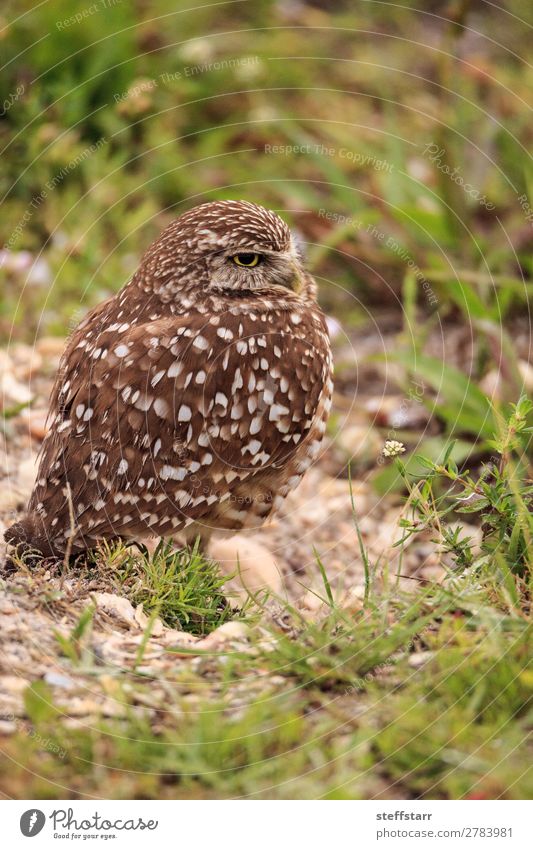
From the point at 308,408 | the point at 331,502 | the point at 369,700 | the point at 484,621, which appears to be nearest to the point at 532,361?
the point at 331,502

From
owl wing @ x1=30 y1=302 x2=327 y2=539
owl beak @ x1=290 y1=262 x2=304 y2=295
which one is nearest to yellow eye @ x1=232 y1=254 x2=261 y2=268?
owl beak @ x1=290 y1=262 x2=304 y2=295

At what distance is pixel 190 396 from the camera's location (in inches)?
146

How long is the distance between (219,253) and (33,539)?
4.50 ft

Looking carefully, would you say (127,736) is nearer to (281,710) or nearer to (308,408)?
(281,710)

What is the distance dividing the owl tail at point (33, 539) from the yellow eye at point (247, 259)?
1.32 meters

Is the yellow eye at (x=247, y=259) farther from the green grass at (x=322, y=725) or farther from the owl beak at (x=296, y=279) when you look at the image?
the green grass at (x=322, y=725)

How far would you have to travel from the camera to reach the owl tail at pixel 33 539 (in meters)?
3.69

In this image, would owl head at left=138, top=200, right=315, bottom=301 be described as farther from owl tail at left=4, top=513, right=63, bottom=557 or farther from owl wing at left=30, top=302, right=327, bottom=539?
owl tail at left=4, top=513, right=63, bottom=557

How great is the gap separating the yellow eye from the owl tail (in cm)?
132

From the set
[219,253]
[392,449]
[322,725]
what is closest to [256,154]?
[219,253]

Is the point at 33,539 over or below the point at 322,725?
over

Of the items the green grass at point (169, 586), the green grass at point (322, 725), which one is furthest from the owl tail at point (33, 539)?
the green grass at point (322, 725)

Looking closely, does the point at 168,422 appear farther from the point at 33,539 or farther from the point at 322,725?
the point at 322,725

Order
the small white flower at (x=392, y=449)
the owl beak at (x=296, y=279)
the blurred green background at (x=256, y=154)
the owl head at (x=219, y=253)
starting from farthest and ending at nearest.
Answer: the blurred green background at (x=256, y=154) → the owl beak at (x=296, y=279) → the owl head at (x=219, y=253) → the small white flower at (x=392, y=449)
